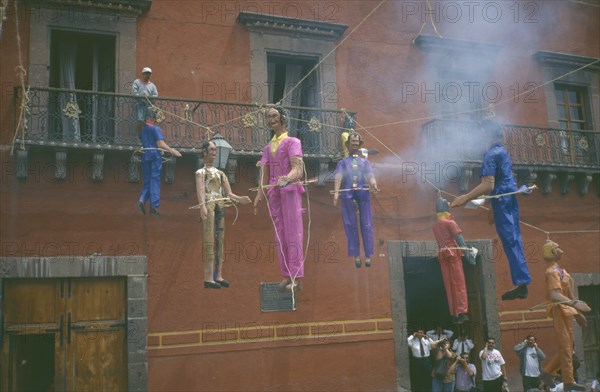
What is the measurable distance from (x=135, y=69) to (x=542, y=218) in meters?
8.59

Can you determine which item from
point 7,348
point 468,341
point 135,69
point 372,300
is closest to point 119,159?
point 135,69

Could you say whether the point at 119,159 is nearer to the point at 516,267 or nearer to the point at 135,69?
the point at 135,69

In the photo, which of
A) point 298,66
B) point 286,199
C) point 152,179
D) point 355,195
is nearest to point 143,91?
point 152,179

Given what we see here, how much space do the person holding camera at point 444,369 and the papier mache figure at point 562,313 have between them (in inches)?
118

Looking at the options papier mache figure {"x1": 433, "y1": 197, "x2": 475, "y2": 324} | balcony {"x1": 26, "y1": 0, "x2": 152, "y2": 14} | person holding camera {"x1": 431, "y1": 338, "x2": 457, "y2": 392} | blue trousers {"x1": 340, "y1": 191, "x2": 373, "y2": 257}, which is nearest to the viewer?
papier mache figure {"x1": 433, "y1": 197, "x2": 475, "y2": 324}

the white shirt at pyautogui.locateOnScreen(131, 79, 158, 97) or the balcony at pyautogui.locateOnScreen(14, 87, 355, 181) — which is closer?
the white shirt at pyautogui.locateOnScreen(131, 79, 158, 97)

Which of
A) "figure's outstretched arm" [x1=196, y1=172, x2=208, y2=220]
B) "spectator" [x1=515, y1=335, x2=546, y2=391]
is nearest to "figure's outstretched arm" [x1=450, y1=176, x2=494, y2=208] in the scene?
"figure's outstretched arm" [x1=196, y1=172, x2=208, y2=220]

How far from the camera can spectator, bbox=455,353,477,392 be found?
10.3 m

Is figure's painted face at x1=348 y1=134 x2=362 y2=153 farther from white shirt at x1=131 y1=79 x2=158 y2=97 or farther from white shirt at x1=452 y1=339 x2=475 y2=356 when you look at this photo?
white shirt at x1=452 y1=339 x2=475 y2=356

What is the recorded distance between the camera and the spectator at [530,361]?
10.6 m

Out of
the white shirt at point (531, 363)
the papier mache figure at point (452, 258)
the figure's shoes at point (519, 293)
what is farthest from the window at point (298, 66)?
the white shirt at point (531, 363)

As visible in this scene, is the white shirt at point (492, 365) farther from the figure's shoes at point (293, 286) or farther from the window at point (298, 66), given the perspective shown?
the figure's shoes at point (293, 286)

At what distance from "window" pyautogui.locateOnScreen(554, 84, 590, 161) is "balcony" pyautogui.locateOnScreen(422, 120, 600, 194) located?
2 centimetres

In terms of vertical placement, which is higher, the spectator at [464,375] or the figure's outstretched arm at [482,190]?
the figure's outstretched arm at [482,190]
